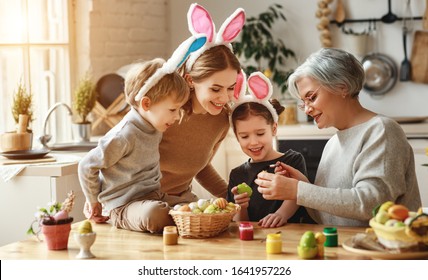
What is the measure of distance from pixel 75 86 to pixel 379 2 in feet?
7.33

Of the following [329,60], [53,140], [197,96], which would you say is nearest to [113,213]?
[197,96]

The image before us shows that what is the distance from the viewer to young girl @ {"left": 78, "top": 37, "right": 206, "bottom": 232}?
246 centimetres

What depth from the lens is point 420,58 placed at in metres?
5.29

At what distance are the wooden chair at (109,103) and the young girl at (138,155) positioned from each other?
2.39 metres

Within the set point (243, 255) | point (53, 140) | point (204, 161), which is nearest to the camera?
point (243, 255)

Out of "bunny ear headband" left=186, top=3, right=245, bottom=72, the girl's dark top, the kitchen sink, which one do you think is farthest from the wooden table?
the kitchen sink

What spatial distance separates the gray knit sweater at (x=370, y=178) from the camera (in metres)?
2.30

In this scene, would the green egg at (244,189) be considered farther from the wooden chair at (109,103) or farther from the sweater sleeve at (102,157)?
the wooden chair at (109,103)

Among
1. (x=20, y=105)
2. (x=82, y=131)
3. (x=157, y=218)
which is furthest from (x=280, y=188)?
(x=82, y=131)

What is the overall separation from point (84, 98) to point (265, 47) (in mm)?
1487

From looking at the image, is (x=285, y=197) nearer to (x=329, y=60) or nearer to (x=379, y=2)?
(x=329, y=60)

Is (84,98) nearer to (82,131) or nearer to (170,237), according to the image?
(82,131)

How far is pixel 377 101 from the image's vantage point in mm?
5430

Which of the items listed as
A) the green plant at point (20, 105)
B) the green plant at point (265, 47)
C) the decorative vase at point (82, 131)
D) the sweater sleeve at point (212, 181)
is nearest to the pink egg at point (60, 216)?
the sweater sleeve at point (212, 181)
